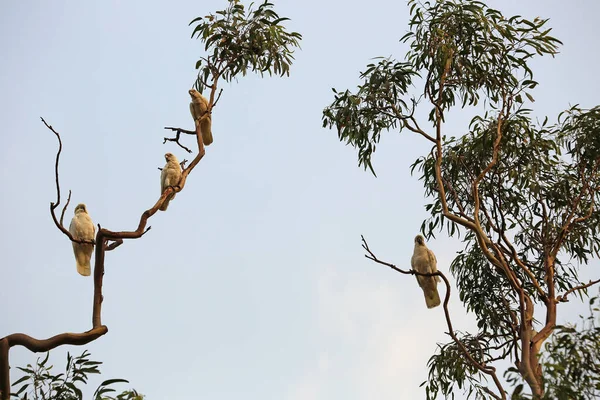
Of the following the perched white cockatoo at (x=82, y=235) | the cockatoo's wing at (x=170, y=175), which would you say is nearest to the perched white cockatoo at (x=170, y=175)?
the cockatoo's wing at (x=170, y=175)

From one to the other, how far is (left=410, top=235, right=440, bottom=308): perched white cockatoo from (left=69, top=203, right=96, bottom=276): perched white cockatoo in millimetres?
3073

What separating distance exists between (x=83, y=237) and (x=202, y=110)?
194 centimetres

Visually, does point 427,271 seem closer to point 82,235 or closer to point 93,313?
point 82,235

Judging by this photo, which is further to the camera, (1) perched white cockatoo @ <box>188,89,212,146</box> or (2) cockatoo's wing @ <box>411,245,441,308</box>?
(2) cockatoo's wing @ <box>411,245,441,308</box>

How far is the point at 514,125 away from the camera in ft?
25.5

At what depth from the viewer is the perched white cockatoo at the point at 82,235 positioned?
21.4 ft

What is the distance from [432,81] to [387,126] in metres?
0.62

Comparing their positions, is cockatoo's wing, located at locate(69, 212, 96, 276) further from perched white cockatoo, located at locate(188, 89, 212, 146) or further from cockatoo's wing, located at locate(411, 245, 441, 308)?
cockatoo's wing, located at locate(411, 245, 441, 308)

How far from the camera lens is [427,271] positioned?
783 centimetres

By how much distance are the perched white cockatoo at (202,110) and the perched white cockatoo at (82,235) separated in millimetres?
1304

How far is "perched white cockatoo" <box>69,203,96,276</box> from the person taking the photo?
257 inches

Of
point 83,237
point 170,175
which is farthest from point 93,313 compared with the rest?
point 170,175

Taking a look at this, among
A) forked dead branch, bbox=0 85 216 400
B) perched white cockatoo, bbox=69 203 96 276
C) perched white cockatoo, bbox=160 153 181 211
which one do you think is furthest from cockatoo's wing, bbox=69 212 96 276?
forked dead branch, bbox=0 85 216 400

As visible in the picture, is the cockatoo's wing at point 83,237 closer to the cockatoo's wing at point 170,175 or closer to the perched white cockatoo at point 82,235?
the perched white cockatoo at point 82,235
